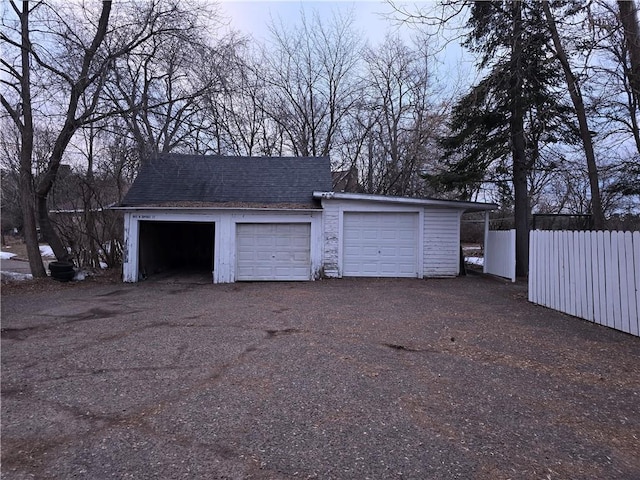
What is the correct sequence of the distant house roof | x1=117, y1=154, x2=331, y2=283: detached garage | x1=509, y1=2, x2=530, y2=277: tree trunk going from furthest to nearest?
the distant house roof → x1=509, y1=2, x2=530, y2=277: tree trunk → x1=117, y1=154, x2=331, y2=283: detached garage

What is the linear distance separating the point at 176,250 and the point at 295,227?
670 cm

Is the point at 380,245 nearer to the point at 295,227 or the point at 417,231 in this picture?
the point at 417,231

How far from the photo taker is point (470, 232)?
29484 mm

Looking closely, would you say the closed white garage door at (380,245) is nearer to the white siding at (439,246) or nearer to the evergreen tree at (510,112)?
the white siding at (439,246)

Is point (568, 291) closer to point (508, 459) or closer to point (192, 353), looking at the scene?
point (508, 459)

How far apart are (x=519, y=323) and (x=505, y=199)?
34.6ft

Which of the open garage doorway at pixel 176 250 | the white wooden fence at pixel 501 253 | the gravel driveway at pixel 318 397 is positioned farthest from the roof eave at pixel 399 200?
the gravel driveway at pixel 318 397

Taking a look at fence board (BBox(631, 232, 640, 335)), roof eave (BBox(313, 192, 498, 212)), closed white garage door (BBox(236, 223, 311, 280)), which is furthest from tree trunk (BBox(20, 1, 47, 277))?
fence board (BBox(631, 232, 640, 335))

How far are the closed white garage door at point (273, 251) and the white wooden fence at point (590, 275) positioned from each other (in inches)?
259

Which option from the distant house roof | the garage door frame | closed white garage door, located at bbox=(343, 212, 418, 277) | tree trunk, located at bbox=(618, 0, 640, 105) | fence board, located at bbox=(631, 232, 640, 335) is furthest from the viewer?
the distant house roof

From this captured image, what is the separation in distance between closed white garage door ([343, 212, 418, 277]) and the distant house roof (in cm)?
167

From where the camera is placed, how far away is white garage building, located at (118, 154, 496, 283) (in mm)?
12852

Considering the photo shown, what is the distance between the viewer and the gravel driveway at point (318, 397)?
109 inches

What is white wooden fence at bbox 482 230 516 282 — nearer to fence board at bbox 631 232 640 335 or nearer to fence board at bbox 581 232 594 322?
fence board at bbox 581 232 594 322
